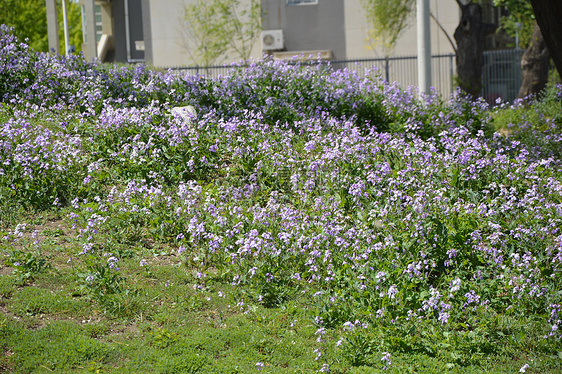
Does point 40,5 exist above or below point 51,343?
above

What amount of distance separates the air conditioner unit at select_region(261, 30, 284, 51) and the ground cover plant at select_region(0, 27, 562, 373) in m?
20.2

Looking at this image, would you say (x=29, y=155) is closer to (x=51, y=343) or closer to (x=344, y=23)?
(x=51, y=343)

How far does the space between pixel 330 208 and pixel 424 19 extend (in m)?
7.04

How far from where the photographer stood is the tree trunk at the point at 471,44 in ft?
58.7

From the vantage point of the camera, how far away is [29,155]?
Answer: 25.5 feet

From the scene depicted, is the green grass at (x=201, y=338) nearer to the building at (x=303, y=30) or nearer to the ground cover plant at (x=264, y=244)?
the ground cover plant at (x=264, y=244)

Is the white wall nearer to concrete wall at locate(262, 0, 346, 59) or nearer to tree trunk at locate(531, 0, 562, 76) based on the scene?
concrete wall at locate(262, 0, 346, 59)

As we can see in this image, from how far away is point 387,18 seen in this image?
1110 inches

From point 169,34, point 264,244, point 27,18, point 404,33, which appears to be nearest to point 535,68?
point 404,33

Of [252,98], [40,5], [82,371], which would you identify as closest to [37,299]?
[82,371]

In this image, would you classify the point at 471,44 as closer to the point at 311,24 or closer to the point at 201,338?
the point at 311,24

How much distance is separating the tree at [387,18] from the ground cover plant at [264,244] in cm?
1907

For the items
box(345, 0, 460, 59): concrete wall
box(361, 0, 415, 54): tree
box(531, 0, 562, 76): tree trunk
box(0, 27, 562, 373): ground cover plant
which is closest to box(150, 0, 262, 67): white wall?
box(345, 0, 460, 59): concrete wall

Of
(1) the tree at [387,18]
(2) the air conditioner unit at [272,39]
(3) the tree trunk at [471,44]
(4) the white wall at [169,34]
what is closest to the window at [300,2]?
(2) the air conditioner unit at [272,39]
